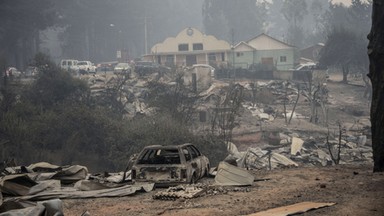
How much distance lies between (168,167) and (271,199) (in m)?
2.99

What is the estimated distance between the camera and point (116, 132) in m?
25.8

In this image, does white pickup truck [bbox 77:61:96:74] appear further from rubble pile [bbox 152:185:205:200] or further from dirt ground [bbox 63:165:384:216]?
rubble pile [bbox 152:185:205:200]

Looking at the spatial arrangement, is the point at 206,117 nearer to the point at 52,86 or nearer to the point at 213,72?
the point at 52,86

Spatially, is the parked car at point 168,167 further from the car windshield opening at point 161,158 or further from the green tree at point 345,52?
the green tree at point 345,52

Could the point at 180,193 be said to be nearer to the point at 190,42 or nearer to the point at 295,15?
the point at 190,42

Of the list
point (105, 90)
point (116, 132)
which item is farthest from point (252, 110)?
point (116, 132)

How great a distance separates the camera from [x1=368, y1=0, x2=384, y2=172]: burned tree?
1297cm

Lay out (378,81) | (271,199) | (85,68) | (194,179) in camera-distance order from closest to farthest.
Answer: (271,199) → (194,179) → (378,81) → (85,68)

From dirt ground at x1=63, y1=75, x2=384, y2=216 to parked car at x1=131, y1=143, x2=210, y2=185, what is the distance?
0.41 meters

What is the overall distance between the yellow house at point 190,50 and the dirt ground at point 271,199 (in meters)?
51.1

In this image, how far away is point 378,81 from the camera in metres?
13.3

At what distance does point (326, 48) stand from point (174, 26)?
6701 cm

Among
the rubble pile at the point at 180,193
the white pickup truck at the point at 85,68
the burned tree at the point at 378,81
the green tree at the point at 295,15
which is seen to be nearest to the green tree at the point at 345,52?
the white pickup truck at the point at 85,68

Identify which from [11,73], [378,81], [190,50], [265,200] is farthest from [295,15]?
[265,200]
